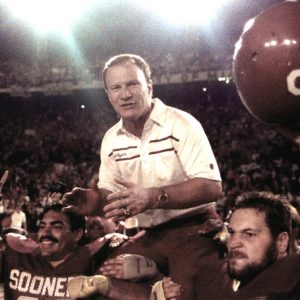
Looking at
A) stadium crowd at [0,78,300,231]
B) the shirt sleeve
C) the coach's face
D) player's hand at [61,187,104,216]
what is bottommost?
the coach's face

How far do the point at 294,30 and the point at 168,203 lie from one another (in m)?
0.86

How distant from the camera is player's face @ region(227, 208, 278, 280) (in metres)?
2.02

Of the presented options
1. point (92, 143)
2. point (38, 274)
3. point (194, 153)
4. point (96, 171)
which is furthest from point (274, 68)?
point (92, 143)

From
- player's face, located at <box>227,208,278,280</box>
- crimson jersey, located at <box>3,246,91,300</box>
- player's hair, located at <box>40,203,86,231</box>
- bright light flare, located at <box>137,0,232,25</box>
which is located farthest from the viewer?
bright light flare, located at <box>137,0,232,25</box>

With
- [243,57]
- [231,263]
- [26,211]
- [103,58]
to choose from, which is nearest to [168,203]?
[231,263]

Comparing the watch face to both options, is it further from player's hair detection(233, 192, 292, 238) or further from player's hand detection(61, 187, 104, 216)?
player's hand detection(61, 187, 104, 216)

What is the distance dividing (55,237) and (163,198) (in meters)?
0.86

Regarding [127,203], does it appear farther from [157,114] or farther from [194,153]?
[157,114]

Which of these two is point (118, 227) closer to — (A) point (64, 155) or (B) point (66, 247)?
(B) point (66, 247)

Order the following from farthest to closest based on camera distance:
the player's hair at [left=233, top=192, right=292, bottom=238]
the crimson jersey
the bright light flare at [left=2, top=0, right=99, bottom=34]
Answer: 1. the bright light flare at [left=2, top=0, right=99, bottom=34]
2. the crimson jersey
3. the player's hair at [left=233, top=192, right=292, bottom=238]

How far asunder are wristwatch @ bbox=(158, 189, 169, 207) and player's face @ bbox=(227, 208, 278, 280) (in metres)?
0.27

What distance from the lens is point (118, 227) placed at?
164 inches

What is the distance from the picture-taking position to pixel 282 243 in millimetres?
2123

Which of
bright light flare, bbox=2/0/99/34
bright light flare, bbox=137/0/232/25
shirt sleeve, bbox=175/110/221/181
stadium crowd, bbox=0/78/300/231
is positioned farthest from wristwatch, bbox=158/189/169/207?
bright light flare, bbox=137/0/232/25
